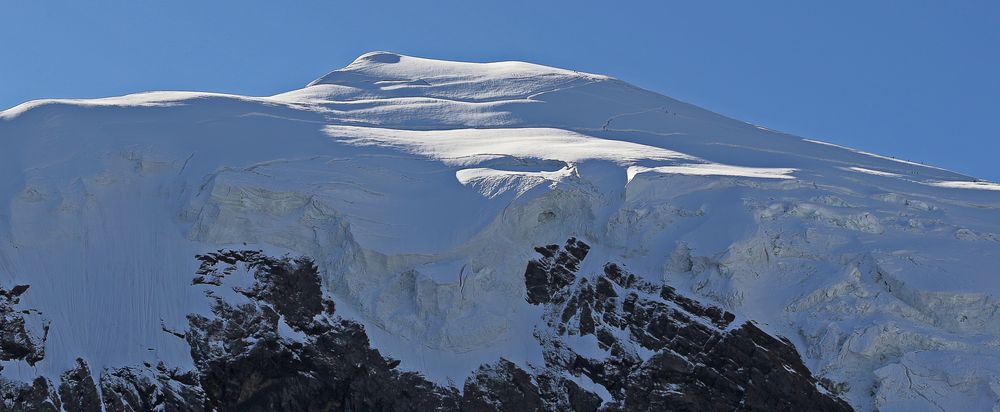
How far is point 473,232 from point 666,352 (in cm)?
832

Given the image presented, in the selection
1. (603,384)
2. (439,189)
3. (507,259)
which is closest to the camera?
(603,384)

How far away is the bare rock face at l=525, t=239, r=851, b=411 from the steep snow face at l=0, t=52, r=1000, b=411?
29.1 inches

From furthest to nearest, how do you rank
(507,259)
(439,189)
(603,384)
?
(439,189) → (507,259) → (603,384)

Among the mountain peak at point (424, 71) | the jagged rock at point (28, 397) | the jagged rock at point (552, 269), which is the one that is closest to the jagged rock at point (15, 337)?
the jagged rock at point (28, 397)

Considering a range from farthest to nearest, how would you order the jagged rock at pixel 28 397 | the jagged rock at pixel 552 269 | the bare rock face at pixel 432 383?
the jagged rock at pixel 552 269 < the bare rock face at pixel 432 383 < the jagged rock at pixel 28 397

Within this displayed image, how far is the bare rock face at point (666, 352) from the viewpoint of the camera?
1815 inches

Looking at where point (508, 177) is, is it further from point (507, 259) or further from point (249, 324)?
point (249, 324)

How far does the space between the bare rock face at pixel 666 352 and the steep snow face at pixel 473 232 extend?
29.1 inches

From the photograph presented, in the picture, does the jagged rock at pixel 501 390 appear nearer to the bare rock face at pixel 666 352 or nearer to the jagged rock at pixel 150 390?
the bare rock face at pixel 666 352

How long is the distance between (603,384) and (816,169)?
15065mm

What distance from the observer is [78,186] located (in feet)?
175

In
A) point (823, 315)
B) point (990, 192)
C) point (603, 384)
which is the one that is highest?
point (990, 192)

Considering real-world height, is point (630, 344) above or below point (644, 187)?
below

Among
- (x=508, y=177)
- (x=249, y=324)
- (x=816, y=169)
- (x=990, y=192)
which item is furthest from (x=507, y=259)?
(x=990, y=192)
